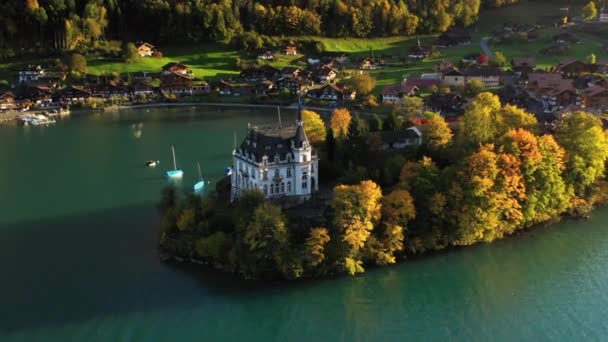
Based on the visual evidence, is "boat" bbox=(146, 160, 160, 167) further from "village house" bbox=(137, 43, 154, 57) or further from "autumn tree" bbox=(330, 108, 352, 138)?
"village house" bbox=(137, 43, 154, 57)

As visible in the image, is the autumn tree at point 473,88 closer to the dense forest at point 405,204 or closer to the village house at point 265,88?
the village house at point 265,88

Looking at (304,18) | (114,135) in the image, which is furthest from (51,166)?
(304,18)

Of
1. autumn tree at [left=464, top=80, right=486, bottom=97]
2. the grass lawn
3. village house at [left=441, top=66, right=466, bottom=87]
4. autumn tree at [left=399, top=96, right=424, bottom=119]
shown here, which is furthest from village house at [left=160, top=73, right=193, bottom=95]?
autumn tree at [left=464, top=80, right=486, bottom=97]

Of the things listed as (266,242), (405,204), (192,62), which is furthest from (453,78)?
(266,242)

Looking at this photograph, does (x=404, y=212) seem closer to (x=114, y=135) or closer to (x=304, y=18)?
(x=114, y=135)

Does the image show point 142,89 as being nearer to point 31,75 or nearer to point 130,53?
point 130,53

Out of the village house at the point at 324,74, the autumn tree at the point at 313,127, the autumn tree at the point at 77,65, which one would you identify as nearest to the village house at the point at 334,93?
the village house at the point at 324,74

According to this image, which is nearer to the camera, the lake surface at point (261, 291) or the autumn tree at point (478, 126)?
the lake surface at point (261, 291)
